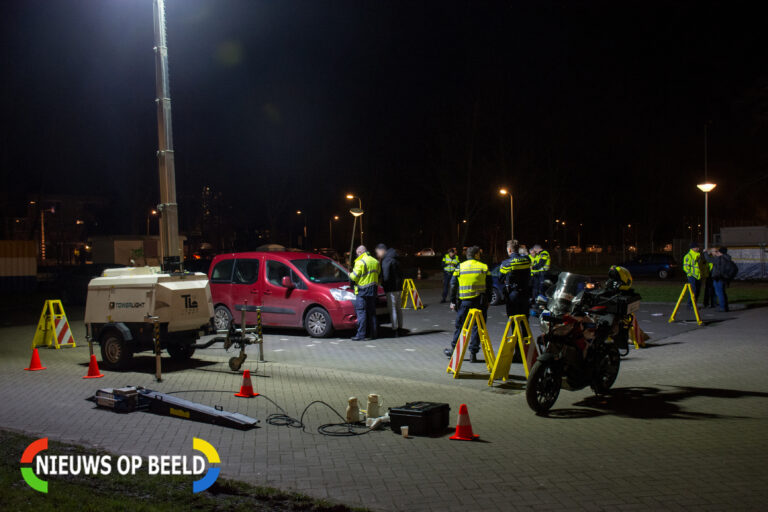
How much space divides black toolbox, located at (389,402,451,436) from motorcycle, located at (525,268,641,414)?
110 centimetres

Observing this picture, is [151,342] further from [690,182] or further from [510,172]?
[690,182]

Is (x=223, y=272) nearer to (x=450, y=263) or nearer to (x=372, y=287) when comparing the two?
(x=372, y=287)

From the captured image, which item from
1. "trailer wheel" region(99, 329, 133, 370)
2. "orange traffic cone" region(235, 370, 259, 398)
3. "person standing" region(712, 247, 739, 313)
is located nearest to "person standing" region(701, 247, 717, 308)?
"person standing" region(712, 247, 739, 313)

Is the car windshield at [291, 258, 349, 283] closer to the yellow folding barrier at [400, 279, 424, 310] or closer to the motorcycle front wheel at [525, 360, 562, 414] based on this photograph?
the yellow folding barrier at [400, 279, 424, 310]

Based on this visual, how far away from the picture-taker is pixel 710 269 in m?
17.7

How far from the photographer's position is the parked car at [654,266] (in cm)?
3928

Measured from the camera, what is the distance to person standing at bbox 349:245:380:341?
12.9m

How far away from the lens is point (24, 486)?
15.6ft

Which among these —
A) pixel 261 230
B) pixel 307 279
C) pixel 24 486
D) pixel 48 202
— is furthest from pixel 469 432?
pixel 48 202

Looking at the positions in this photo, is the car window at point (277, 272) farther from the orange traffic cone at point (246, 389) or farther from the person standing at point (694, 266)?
the person standing at point (694, 266)

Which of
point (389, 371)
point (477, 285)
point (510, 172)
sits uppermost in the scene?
point (510, 172)

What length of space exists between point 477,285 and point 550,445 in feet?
14.2

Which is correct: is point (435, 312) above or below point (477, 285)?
below

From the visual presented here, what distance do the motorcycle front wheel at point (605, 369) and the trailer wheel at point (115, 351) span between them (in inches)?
287
